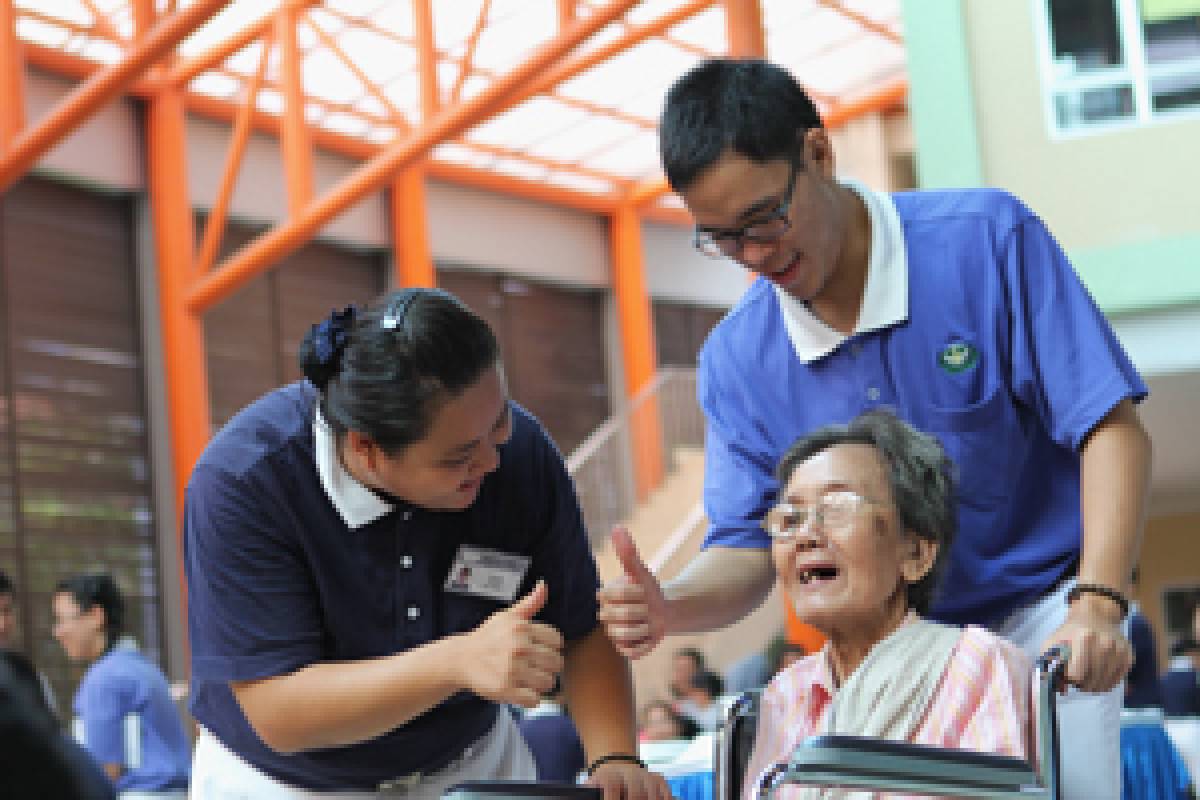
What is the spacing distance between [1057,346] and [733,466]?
516 millimetres

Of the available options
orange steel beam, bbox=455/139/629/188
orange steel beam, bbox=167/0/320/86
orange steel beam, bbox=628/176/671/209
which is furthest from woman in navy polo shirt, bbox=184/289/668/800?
A: orange steel beam, bbox=628/176/671/209

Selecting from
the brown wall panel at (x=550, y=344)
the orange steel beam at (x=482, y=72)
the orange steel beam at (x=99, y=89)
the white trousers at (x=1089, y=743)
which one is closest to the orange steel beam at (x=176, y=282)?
the orange steel beam at (x=482, y=72)

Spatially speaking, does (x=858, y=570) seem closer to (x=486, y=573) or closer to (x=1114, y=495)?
(x=1114, y=495)

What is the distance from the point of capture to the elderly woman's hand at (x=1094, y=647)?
1.82 meters

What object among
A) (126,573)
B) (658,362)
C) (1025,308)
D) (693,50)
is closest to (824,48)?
(693,50)

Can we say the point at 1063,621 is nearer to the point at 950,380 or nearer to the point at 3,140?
the point at 950,380

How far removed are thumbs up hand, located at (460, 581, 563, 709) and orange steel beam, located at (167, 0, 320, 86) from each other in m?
9.35

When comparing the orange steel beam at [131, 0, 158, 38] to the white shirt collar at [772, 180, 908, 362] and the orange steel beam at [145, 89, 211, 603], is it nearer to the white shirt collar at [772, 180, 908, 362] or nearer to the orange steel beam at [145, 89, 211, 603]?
the orange steel beam at [145, 89, 211, 603]

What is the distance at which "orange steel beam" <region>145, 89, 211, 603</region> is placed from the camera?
10742mm

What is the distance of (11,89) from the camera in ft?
28.9

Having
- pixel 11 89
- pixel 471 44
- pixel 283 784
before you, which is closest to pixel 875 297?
pixel 283 784

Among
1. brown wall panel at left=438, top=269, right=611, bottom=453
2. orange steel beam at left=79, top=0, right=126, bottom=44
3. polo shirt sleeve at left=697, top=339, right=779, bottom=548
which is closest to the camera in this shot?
polo shirt sleeve at left=697, top=339, right=779, bottom=548

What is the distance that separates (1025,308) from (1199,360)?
17.3 feet

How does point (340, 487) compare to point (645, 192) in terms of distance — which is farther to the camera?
point (645, 192)
